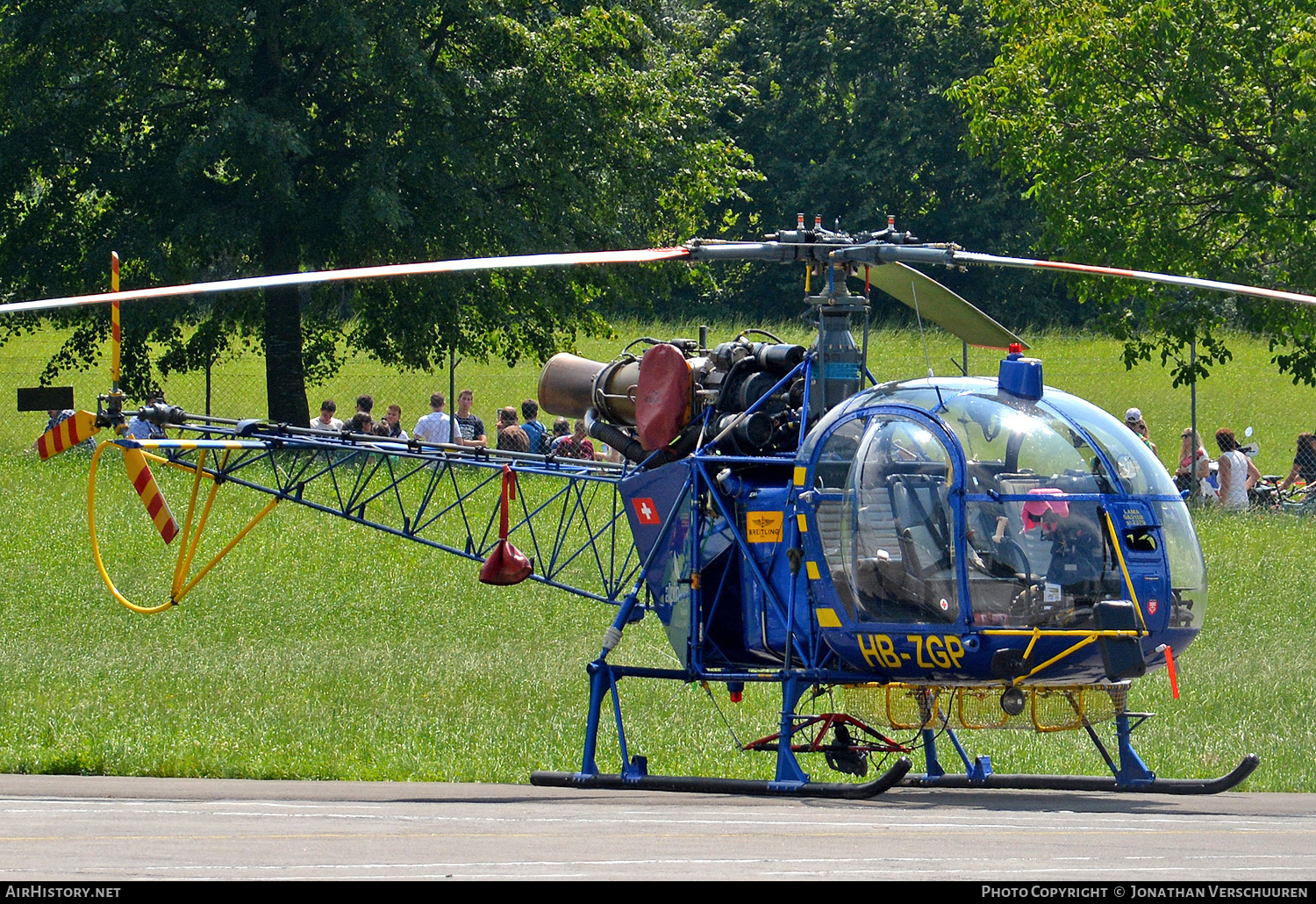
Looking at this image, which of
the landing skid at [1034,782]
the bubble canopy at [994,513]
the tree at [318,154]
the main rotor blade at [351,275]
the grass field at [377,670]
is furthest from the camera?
the tree at [318,154]

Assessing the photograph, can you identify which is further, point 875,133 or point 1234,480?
point 875,133

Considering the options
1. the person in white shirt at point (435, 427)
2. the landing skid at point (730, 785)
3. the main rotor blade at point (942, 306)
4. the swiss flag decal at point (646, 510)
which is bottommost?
the landing skid at point (730, 785)

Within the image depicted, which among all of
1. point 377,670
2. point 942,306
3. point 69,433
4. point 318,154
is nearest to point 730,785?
point 942,306

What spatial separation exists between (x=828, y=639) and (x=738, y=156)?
25581mm

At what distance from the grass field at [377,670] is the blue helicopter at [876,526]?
1.69m

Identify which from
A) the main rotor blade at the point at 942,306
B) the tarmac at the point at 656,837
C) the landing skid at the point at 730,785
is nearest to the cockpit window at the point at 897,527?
the landing skid at the point at 730,785

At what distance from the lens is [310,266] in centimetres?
2939

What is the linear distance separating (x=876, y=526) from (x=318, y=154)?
2067cm

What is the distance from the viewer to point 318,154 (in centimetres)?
2817

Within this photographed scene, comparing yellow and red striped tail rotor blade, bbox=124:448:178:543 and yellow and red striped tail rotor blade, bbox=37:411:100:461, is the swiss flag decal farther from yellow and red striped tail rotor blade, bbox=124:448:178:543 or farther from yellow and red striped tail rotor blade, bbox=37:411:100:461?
yellow and red striped tail rotor blade, bbox=37:411:100:461

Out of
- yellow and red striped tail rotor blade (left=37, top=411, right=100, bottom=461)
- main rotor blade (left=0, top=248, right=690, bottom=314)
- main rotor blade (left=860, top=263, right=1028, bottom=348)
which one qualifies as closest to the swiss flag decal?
main rotor blade (left=860, top=263, right=1028, bottom=348)

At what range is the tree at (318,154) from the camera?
26.5 metres

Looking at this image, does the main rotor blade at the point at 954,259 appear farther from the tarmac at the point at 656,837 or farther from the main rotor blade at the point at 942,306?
the tarmac at the point at 656,837

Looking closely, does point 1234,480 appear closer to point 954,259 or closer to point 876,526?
point 954,259
